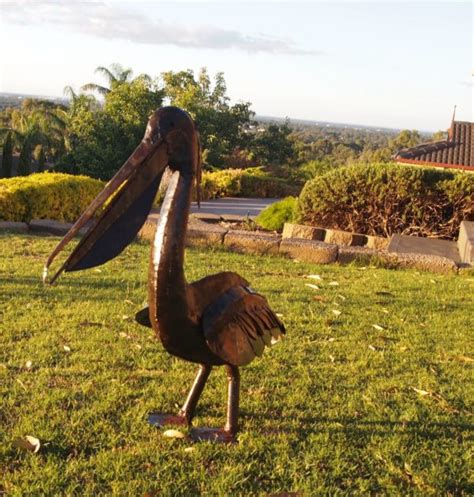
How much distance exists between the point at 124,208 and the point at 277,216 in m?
8.79

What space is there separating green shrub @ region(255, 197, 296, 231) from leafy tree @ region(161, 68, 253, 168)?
12576 mm

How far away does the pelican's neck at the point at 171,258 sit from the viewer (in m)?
2.86

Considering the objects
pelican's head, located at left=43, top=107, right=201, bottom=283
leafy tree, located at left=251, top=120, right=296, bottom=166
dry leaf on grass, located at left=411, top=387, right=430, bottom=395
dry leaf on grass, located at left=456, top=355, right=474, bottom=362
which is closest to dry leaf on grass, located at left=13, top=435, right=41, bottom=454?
pelican's head, located at left=43, top=107, right=201, bottom=283

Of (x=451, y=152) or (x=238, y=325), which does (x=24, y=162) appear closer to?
(x=451, y=152)

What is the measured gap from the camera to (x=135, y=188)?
9.03 ft

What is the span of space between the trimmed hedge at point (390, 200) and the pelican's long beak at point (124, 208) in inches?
308

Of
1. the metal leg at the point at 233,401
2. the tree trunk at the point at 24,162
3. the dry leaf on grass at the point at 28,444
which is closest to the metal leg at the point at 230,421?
the metal leg at the point at 233,401

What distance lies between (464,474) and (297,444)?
2.80ft

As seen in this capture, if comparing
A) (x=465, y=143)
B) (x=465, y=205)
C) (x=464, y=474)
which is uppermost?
Answer: (x=465, y=143)

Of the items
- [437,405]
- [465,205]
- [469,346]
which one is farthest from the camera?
[465,205]

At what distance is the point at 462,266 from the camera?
8.15 meters

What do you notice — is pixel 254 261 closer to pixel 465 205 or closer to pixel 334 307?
pixel 334 307

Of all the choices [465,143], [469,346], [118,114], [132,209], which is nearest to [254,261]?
[469,346]

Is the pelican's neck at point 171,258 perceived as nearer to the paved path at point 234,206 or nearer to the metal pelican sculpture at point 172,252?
the metal pelican sculpture at point 172,252
